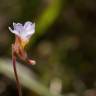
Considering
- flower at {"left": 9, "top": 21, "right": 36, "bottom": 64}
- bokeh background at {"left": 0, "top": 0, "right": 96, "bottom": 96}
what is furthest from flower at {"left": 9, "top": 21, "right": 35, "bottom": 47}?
bokeh background at {"left": 0, "top": 0, "right": 96, "bottom": 96}

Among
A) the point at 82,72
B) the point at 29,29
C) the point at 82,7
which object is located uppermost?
the point at 29,29

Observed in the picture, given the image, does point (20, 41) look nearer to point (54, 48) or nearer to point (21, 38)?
point (21, 38)

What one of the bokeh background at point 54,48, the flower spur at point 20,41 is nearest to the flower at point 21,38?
the flower spur at point 20,41

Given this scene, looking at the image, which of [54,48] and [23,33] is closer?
[23,33]

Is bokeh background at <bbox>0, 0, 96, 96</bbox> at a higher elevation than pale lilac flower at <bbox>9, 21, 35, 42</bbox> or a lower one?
lower

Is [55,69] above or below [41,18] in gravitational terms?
below

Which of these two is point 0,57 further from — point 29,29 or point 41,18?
point 29,29

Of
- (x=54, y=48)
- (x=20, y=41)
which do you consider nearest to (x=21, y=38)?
(x=20, y=41)

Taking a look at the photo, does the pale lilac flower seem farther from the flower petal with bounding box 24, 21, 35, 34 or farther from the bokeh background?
the bokeh background

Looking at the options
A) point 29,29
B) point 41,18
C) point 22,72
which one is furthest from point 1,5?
point 29,29
